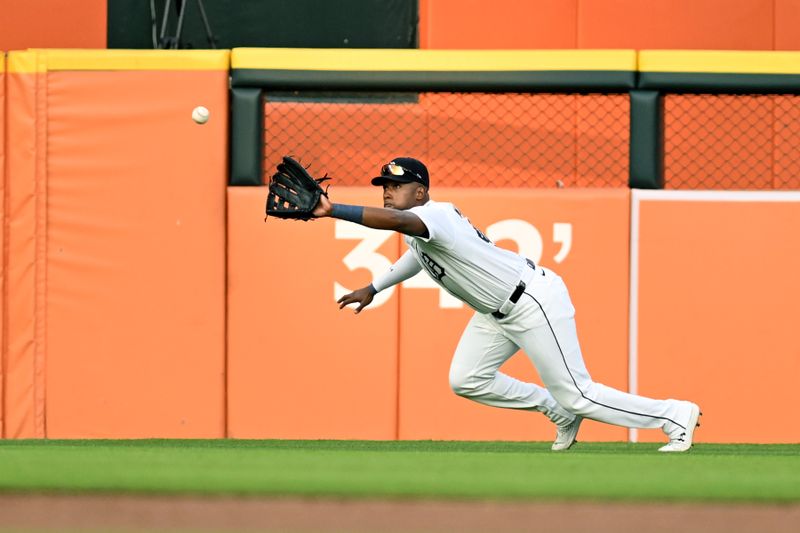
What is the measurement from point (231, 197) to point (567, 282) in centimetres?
219

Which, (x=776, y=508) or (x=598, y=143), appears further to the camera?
(x=598, y=143)

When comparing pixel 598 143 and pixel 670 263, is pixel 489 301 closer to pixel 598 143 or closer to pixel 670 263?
pixel 670 263

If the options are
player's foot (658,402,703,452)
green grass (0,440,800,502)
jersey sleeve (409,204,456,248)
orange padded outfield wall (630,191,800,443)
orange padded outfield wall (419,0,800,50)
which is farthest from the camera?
orange padded outfield wall (419,0,800,50)

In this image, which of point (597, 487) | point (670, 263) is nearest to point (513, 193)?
point (670, 263)

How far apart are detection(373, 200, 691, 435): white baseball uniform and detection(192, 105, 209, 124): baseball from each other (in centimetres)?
238

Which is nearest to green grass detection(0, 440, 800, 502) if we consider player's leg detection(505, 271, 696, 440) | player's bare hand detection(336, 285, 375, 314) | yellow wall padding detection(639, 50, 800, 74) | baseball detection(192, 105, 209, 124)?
player's leg detection(505, 271, 696, 440)

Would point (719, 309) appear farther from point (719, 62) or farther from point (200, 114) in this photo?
point (200, 114)

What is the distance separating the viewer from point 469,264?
21.2 ft

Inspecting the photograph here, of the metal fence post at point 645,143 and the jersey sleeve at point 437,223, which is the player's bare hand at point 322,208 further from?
the metal fence post at point 645,143

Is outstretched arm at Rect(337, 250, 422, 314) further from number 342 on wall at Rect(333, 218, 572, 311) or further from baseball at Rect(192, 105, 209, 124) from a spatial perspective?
baseball at Rect(192, 105, 209, 124)

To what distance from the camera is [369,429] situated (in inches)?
337

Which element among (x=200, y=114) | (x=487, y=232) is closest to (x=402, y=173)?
(x=487, y=232)

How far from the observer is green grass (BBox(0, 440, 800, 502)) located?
4.70 m

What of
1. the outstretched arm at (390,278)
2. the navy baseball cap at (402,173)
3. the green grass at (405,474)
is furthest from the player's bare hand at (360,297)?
the green grass at (405,474)
